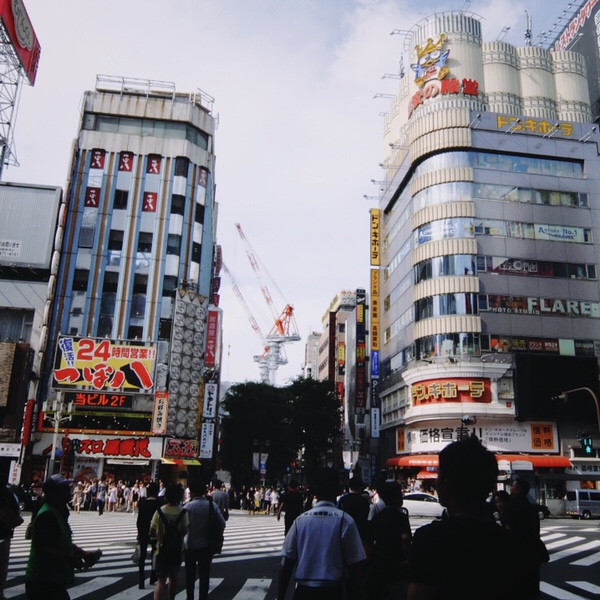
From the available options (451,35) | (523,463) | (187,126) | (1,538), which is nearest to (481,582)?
(1,538)

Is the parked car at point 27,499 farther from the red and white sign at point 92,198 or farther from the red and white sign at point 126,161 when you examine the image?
the red and white sign at point 126,161

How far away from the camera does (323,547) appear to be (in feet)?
14.8

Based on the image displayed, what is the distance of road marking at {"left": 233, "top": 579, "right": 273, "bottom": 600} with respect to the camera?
931cm

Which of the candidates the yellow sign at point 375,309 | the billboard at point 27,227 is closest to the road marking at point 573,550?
the billboard at point 27,227

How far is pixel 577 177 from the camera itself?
4753 cm

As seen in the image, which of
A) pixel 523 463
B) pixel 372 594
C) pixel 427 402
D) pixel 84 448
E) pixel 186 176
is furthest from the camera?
pixel 186 176

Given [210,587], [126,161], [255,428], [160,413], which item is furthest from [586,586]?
[255,428]

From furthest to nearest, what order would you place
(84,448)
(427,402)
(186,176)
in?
(186,176)
(427,402)
(84,448)

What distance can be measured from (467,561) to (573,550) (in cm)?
1700

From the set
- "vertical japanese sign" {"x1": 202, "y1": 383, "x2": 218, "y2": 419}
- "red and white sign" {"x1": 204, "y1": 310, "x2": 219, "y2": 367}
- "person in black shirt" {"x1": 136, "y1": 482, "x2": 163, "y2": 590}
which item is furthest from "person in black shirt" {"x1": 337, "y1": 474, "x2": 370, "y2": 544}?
"red and white sign" {"x1": 204, "y1": 310, "x2": 219, "y2": 367}

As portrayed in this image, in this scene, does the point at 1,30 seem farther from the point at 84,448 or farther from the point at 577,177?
the point at 577,177

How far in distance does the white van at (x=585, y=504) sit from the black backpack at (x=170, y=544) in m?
31.2

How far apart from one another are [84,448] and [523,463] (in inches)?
1080

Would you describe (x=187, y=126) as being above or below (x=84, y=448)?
above
